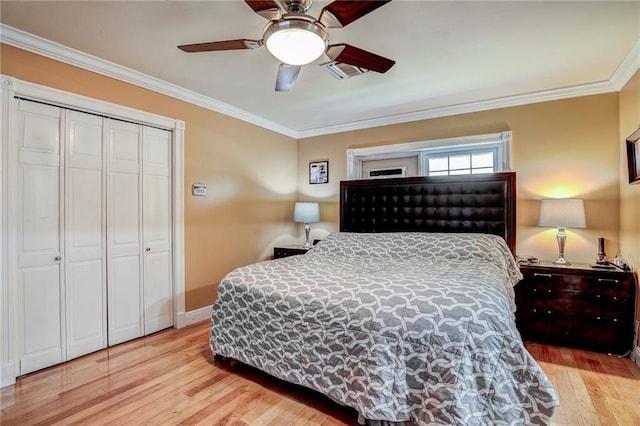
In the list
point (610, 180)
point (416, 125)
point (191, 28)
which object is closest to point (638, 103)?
point (610, 180)

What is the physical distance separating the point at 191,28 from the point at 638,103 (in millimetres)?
3452

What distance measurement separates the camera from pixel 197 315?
344 cm

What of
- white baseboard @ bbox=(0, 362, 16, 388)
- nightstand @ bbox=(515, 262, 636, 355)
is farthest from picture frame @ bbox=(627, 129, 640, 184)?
white baseboard @ bbox=(0, 362, 16, 388)

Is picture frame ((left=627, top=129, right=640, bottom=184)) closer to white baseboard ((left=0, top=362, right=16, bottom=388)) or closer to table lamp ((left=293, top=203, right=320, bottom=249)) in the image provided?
table lamp ((left=293, top=203, right=320, bottom=249))

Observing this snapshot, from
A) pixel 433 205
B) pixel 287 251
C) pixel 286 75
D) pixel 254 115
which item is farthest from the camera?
pixel 287 251

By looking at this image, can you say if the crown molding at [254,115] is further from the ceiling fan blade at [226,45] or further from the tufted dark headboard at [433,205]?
the ceiling fan blade at [226,45]

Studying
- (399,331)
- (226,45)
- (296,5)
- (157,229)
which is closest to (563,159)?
(399,331)

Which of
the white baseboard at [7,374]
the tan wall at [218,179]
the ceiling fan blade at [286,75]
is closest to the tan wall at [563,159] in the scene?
the ceiling fan blade at [286,75]

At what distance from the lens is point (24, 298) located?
2.29m

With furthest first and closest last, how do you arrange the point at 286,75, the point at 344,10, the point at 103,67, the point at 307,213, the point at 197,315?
the point at 307,213, the point at 197,315, the point at 103,67, the point at 286,75, the point at 344,10

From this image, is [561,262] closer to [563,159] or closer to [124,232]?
[563,159]

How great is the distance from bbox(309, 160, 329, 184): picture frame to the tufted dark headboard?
0.41 meters

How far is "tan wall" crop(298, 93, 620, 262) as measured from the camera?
9.75 ft

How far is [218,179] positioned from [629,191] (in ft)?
13.1
